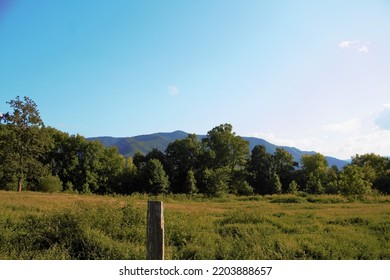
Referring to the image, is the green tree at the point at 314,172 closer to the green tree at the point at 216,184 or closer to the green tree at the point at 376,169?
the green tree at the point at 376,169

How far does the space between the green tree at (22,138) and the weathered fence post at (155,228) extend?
41555 millimetres

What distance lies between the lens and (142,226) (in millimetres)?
13703

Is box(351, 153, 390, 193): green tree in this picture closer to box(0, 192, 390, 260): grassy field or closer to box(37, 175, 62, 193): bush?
box(37, 175, 62, 193): bush

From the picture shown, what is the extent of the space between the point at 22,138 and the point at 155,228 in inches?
1682

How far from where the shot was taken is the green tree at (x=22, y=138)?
42.3 m

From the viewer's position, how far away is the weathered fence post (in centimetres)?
625

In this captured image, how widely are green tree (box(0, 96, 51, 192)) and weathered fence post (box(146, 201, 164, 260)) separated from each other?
41.6 metres

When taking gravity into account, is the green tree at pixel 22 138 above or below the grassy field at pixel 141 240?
above

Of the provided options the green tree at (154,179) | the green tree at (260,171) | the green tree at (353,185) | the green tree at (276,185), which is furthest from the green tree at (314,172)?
the green tree at (154,179)

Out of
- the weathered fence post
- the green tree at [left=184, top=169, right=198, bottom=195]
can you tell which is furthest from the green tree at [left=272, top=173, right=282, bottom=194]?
the weathered fence post

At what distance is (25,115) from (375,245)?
1646 inches

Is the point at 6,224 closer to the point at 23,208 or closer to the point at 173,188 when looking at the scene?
the point at 23,208

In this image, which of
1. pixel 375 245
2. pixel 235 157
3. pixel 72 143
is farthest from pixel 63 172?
pixel 375 245

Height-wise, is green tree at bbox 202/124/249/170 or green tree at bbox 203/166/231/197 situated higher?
green tree at bbox 202/124/249/170
